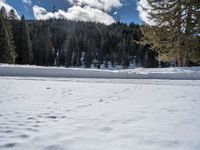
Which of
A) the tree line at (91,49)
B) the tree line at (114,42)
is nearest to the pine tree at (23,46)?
the tree line at (114,42)

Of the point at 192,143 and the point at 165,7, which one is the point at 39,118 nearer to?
the point at 192,143

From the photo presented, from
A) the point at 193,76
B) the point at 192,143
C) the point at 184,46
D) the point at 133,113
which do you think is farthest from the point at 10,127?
the point at 184,46

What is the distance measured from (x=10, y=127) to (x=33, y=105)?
197 centimetres

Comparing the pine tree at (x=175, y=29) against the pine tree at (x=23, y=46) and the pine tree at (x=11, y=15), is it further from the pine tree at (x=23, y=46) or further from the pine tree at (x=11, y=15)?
the pine tree at (x=11, y=15)

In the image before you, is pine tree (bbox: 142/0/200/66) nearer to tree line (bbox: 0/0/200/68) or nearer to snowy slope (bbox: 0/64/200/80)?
tree line (bbox: 0/0/200/68)

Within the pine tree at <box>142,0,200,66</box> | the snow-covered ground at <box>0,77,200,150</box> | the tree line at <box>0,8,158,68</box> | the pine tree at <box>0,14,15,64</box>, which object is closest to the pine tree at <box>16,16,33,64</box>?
the pine tree at <box>0,14,15,64</box>

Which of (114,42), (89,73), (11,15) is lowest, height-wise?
(89,73)

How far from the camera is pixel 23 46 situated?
167 feet

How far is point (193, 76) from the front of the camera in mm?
16047

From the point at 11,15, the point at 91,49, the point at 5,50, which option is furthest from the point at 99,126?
the point at 91,49

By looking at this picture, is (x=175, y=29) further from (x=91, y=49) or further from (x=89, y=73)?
(x=91, y=49)

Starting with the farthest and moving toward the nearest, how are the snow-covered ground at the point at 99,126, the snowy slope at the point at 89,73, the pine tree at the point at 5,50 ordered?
1. the pine tree at the point at 5,50
2. the snowy slope at the point at 89,73
3. the snow-covered ground at the point at 99,126

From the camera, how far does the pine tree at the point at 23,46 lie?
50812 mm

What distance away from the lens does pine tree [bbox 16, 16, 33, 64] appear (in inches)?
2000
